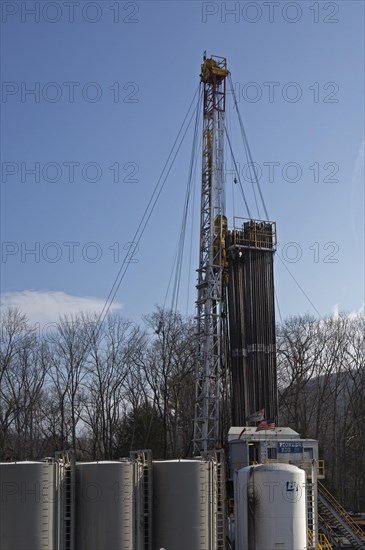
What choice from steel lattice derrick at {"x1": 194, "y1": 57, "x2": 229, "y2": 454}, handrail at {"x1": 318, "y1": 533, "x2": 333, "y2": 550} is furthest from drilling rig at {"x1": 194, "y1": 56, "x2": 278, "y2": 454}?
handrail at {"x1": 318, "y1": 533, "x2": 333, "y2": 550}

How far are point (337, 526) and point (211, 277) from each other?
19.2 meters

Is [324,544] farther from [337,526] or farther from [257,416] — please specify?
[257,416]

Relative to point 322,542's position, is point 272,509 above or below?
above

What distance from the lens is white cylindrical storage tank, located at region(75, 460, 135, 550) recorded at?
94.5 ft

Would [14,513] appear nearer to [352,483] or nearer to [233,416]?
[233,416]

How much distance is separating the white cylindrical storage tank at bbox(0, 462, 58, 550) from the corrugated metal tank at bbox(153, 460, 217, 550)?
426 centimetres

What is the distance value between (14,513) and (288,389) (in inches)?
2226

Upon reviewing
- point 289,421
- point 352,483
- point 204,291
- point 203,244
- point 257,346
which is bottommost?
point 352,483

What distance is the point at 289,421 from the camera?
84.1 m

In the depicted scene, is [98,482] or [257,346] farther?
[257,346]

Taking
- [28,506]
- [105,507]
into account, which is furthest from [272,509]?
[28,506]

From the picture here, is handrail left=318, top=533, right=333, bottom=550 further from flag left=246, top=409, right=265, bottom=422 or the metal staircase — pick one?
flag left=246, top=409, right=265, bottom=422

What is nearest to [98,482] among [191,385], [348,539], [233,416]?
[348,539]

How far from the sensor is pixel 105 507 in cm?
2891
